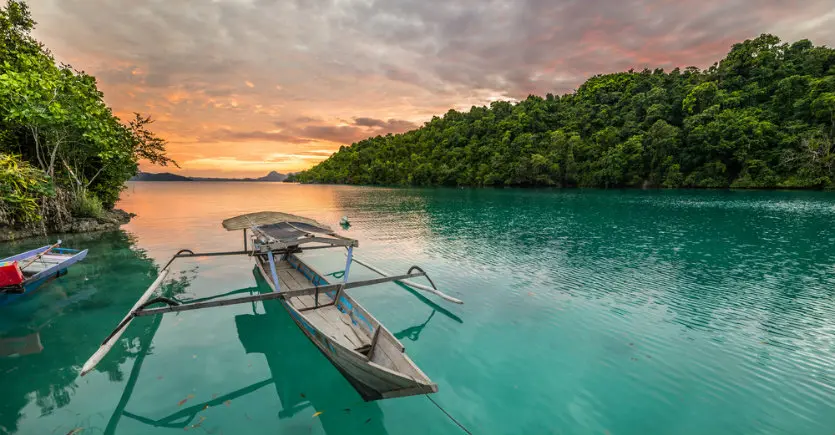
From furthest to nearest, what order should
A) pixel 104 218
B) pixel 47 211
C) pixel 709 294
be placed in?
pixel 104 218, pixel 47 211, pixel 709 294

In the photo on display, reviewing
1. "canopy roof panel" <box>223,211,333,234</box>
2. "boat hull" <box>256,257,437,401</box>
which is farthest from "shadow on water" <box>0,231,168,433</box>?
"boat hull" <box>256,257,437,401</box>

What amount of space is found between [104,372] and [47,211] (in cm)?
2512

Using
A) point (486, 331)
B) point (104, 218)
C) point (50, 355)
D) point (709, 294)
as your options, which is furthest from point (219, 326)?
point (104, 218)

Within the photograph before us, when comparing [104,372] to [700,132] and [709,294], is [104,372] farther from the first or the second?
[700,132]

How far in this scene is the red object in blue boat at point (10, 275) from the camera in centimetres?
1027

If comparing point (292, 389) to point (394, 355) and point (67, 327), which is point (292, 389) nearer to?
point (394, 355)

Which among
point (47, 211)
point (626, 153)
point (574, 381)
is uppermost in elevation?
point (626, 153)

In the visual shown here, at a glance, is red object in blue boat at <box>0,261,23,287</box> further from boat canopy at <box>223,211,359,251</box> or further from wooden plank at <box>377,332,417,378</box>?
wooden plank at <box>377,332,417,378</box>

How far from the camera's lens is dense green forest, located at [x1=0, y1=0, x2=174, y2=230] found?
1739cm

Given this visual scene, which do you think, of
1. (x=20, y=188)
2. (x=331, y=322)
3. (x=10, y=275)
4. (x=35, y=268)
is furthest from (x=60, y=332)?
(x=20, y=188)

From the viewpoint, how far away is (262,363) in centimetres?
859

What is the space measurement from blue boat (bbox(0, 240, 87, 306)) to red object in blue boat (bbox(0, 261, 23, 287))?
0.23 metres

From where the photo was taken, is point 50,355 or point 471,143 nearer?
point 50,355

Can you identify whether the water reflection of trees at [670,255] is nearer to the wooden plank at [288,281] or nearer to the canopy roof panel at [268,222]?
the canopy roof panel at [268,222]
